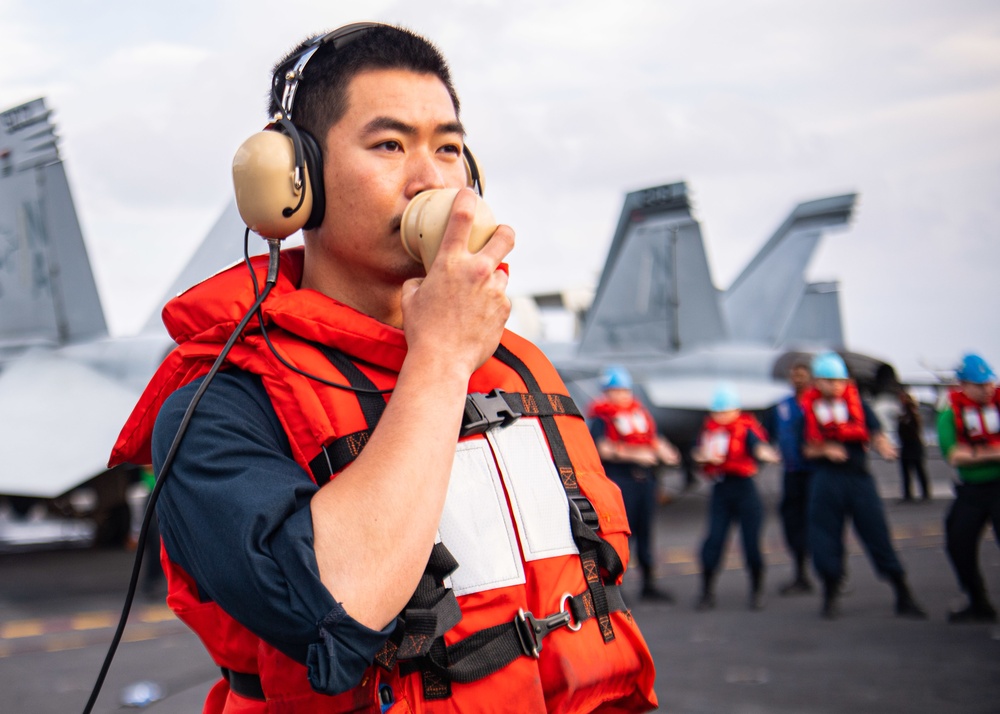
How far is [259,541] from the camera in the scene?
3.60 feet

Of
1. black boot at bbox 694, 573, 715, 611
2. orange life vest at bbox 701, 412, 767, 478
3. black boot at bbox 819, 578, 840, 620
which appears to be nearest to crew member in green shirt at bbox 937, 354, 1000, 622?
black boot at bbox 819, 578, 840, 620

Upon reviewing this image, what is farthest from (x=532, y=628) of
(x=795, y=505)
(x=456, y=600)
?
(x=795, y=505)

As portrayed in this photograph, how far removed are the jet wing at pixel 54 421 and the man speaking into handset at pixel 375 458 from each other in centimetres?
973

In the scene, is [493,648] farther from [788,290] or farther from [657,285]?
[788,290]

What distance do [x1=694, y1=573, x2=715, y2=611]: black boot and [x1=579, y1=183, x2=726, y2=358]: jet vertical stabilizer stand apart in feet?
26.8

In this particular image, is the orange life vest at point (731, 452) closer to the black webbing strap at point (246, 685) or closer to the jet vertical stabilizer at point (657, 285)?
the black webbing strap at point (246, 685)

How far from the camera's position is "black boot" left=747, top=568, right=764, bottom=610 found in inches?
314

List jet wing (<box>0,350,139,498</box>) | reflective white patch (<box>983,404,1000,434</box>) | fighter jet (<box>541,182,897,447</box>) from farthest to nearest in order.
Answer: fighter jet (<box>541,182,897,447</box>)
jet wing (<box>0,350,139,498</box>)
reflective white patch (<box>983,404,1000,434</box>)

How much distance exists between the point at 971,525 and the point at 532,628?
680 cm

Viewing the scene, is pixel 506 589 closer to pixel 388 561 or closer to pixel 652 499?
pixel 388 561

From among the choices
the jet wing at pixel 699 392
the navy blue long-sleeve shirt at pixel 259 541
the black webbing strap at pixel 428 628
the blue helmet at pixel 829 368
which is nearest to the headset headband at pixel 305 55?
the navy blue long-sleeve shirt at pixel 259 541

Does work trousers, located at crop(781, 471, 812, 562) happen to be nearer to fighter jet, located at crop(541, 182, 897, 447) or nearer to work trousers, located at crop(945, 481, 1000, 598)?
work trousers, located at crop(945, 481, 1000, 598)

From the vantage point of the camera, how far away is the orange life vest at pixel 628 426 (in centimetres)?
864

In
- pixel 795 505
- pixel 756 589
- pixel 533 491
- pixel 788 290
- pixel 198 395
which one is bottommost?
pixel 756 589
